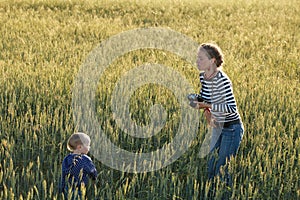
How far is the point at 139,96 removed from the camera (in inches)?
224

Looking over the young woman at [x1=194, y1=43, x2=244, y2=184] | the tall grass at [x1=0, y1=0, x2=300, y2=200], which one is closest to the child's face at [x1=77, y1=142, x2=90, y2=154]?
the tall grass at [x1=0, y1=0, x2=300, y2=200]

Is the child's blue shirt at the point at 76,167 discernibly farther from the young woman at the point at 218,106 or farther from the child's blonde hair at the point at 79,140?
the young woman at the point at 218,106

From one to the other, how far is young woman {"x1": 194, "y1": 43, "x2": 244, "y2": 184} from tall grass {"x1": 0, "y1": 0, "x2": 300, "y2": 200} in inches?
4.3

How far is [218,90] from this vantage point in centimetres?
383

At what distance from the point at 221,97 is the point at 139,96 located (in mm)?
1953

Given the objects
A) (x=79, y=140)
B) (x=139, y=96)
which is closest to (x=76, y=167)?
(x=79, y=140)

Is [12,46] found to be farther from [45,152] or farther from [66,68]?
[45,152]

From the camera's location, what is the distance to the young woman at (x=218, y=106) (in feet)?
12.5

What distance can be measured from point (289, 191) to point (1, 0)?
12924mm

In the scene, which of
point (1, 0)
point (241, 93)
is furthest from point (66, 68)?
point (1, 0)

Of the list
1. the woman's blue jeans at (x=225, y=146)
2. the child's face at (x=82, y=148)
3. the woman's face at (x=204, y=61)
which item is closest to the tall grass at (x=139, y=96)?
the woman's blue jeans at (x=225, y=146)


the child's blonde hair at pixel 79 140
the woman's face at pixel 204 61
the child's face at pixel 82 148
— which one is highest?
the woman's face at pixel 204 61

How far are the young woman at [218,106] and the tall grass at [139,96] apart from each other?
0.11 m

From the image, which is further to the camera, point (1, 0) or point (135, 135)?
point (1, 0)
